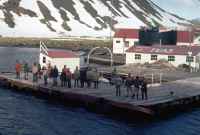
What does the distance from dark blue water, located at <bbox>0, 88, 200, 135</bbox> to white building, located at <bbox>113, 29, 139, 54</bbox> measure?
53368 mm

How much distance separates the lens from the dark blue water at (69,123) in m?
34.9

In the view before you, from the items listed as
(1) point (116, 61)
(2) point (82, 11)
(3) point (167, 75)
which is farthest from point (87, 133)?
(2) point (82, 11)

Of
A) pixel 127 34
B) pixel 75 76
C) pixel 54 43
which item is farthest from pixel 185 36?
pixel 54 43

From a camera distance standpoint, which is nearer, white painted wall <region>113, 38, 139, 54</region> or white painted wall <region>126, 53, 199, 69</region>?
white painted wall <region>126, 53, 199, 69</region>

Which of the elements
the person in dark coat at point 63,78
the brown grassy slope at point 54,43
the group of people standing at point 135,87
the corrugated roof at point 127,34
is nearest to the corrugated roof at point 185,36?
the corrugated roof at point 127,34

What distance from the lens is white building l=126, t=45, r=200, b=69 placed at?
72562 millimetres

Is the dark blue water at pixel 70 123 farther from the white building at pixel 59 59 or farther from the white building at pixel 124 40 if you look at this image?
the white building at pixel 124 40

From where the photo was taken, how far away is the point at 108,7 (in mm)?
197125

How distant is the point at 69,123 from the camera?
37.5 meters

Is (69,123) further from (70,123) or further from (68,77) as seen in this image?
(68,77)

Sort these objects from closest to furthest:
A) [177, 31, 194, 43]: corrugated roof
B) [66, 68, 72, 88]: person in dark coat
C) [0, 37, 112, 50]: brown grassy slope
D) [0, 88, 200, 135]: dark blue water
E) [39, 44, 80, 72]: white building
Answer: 1. [0, 88, 200, 135]: dark blue water
2. [66, 68, 72, 88]: person in dark coat
3. [39, 44, 80, 72]: white building
4. [177, 31, 194, 43]: corrugated roof
5. [0, 37, 112, 50]: brown grassy slope

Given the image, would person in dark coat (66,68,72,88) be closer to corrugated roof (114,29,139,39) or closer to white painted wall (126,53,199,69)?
white painted wall (126,53,199,69)

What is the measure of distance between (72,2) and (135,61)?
117 m

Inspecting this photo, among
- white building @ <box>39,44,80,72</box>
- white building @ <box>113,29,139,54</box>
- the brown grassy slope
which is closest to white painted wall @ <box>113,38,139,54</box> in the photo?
white building @ <box>113,29,139,54</box>
